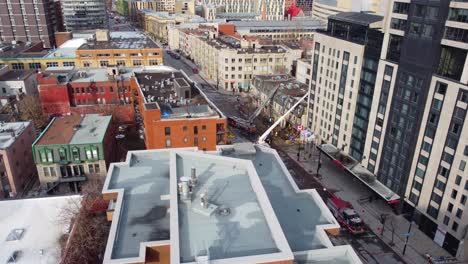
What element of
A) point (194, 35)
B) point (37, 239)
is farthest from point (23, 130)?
point (194, 35)

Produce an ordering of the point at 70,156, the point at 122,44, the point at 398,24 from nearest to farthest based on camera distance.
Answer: the point at 398,24 < the point at 70,156 < the point at 122,44

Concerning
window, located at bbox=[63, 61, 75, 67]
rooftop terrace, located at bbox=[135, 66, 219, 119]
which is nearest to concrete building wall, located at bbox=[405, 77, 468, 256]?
rooftop terrace, located at bbox=[135, 66, 219, 119]

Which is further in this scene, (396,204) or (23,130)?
(23,130)

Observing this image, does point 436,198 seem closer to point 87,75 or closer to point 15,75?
point 87,75

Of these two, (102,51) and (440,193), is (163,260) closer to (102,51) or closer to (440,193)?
(440,193)

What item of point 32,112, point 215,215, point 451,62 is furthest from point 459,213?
point 32,112

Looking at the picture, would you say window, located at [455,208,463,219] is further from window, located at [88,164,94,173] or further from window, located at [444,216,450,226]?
window, located at [88,164,94,173]
